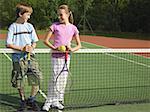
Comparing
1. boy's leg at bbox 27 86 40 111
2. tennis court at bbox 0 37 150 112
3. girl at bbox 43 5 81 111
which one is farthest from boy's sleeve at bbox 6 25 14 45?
boy's leg at bbox 27 86 40 111

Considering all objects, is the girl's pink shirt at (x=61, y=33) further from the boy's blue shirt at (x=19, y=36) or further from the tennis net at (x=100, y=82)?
the boy's blue shirt at (x=19, y=36)

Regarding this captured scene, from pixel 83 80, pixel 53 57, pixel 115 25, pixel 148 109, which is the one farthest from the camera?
pixel 115 25

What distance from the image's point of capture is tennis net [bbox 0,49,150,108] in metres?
6.75

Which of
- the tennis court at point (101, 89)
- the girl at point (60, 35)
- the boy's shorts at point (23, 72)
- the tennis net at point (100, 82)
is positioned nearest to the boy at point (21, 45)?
the boy's shorts at point (23, 72)

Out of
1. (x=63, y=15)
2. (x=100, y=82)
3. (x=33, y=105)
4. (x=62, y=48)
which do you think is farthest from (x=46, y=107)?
(x=100, y=82)

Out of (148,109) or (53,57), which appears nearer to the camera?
(53,57)

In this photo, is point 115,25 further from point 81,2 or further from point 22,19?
point 22,19

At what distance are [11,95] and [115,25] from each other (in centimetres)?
3831

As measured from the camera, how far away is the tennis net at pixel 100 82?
675cm

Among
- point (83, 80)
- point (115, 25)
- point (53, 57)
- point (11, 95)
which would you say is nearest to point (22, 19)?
point (53, 57)

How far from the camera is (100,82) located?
8.98m

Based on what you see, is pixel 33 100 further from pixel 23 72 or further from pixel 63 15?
pixel 63 15

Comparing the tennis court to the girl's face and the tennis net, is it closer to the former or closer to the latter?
the tennis net

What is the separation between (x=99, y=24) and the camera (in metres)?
46.8
